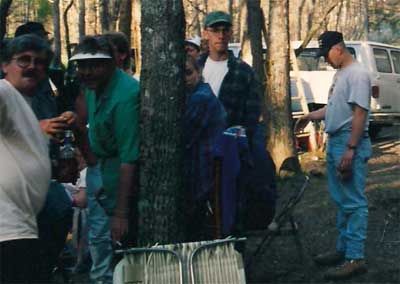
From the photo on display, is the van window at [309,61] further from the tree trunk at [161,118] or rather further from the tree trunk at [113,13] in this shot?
the tree trunk at [161,118]

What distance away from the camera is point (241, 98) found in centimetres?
645

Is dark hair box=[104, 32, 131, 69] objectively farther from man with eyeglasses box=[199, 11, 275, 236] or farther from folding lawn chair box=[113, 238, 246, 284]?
folding lawn chair box=[113, 238, 246, 284]

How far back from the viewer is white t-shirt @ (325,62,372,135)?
6.69 metres

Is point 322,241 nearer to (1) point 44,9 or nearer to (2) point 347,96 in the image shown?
(2) point 347,96

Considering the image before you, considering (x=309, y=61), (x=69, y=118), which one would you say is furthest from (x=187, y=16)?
(x=69, y=118)

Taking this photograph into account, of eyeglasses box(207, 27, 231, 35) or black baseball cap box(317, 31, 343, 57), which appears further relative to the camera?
black baseball cap box(317, 31, 343, 57)

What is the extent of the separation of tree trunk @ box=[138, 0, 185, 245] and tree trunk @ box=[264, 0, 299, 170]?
7.49 m

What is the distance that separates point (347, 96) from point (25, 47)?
2991mm

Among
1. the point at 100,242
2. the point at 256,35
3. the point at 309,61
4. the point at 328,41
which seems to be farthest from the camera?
the point at 309,61

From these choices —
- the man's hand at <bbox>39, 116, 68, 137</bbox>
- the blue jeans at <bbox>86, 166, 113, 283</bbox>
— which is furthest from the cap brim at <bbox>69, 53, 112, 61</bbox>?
the blue jeans at <bbox>86, 166, 113, 283</bbox>

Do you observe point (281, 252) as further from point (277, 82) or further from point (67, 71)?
point (277, 82)

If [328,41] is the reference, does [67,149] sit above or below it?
below

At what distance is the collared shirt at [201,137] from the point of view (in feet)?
17.8

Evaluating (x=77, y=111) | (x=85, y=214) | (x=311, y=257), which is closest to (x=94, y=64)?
(x=77, y=111)
